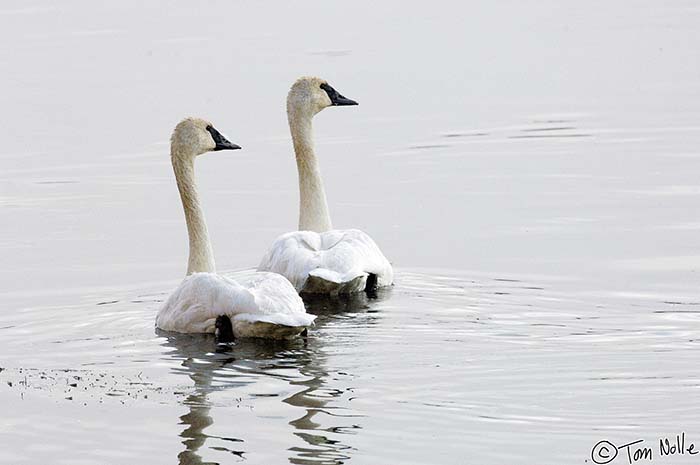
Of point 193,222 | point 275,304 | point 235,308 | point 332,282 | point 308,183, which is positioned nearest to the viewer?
point 275,304

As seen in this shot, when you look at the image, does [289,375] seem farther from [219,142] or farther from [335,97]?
[335,97]

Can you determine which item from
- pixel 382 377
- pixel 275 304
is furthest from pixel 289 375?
pixel 275 304

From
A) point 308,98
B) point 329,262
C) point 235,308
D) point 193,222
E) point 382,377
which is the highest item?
point 308,98

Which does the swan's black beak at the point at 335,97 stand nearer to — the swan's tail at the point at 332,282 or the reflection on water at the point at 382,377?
the swan's tail at the point at 332,282

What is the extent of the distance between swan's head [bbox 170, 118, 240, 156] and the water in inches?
50.7

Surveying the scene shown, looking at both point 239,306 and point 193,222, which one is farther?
point 193,222

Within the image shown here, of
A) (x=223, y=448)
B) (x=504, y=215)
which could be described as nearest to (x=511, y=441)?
(x=223, y=448)

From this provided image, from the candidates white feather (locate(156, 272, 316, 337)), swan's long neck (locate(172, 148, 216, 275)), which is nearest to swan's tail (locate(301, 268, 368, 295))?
swan's long neck (locate(172, 148, 216, 275))

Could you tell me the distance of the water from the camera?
9.23 m

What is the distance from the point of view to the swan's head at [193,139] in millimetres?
13062

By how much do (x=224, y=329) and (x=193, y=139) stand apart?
7.31 ft

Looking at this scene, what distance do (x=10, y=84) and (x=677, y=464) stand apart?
19.3 metres

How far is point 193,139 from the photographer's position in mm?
13078

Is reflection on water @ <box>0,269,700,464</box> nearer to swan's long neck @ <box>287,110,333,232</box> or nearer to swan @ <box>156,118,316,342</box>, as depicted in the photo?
swan @ <box>156,118,316,342</box>
